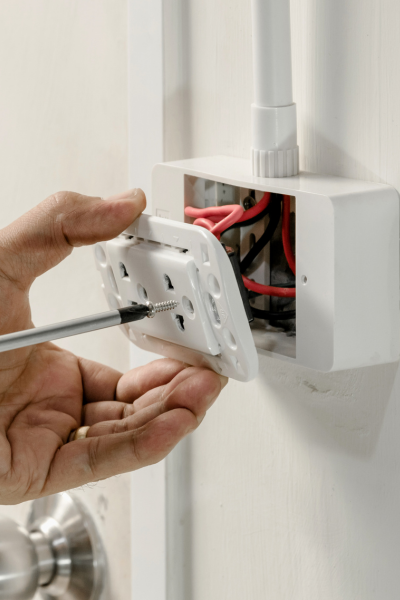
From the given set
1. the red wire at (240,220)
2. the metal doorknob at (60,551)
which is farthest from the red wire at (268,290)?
the metal doorknob at (60,551)

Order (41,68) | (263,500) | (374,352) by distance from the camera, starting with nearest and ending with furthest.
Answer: (374,352) < (263,500) < (41,68)

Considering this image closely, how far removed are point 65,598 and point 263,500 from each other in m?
0.29

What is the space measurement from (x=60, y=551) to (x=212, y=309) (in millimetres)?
385

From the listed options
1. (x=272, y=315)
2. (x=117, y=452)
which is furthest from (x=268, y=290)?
(x=117, y=452)

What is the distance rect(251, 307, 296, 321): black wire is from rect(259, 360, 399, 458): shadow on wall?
0.04m

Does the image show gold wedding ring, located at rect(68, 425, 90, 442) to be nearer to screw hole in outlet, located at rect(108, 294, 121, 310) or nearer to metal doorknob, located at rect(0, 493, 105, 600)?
screw hole in outlet, located at rect(108, 294, 121, 310)

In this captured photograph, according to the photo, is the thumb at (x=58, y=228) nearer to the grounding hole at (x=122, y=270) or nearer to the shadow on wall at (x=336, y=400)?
the grounding hole at (x=122, y=270)

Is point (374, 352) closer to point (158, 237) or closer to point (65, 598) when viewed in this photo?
→ point (158, 237)

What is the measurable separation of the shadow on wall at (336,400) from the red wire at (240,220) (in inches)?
2.2

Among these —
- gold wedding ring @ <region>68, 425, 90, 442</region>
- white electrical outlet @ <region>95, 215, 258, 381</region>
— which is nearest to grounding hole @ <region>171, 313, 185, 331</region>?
white electrical outlet @ <region>95, 215, 258, 381</region>

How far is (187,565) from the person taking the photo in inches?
21.4

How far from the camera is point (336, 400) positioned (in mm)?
405

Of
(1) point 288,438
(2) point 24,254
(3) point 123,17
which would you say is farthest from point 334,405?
(3) point 123,17

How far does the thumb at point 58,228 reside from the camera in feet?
1.26
